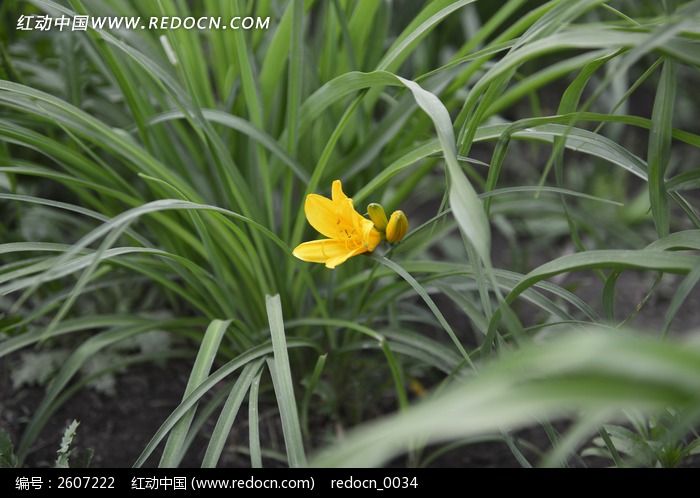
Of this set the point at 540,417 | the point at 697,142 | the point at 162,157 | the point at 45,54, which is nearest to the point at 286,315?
the point at 162,157

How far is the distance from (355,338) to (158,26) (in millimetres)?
636

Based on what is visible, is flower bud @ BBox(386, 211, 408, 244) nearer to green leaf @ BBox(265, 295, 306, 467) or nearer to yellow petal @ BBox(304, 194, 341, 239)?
yellow petal @ BBox(304, 194, 341, 239)

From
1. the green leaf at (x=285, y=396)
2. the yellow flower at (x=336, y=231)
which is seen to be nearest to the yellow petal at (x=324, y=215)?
the yellow flower at (x=336, y=231)

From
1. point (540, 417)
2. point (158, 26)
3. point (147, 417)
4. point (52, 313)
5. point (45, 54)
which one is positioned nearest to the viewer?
point (540, 417)

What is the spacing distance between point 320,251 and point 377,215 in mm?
94

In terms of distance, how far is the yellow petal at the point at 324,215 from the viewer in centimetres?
97

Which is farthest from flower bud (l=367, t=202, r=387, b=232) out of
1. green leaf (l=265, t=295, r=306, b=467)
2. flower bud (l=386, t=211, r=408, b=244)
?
green leaf (l=265, t=295, r=306, b=467)

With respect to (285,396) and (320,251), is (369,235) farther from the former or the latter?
(285,396)

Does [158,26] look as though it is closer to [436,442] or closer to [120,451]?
[120,451]

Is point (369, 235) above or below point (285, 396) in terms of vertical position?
above

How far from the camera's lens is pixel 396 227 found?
37.4 inches

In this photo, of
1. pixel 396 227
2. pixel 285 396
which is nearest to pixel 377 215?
pixel 396 227

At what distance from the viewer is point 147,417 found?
1303 mm

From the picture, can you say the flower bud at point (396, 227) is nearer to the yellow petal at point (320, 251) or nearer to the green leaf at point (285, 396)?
the yellow petal at point (320, 251)
